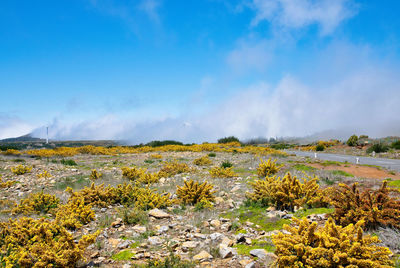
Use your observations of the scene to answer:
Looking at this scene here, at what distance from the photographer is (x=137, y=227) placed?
17.7ft

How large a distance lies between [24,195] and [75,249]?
715 centimetres

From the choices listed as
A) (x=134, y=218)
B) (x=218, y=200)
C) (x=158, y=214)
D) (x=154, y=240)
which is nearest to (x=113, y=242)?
(x=154, y=240)

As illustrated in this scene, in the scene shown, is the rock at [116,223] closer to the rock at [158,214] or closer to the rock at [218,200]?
the rock at [158,214]

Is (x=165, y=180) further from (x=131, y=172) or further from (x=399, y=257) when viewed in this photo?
(x=399, y=257)

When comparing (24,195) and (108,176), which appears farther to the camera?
(108,176)

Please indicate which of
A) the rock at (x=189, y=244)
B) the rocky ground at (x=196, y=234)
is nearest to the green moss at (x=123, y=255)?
the rocky ground at (x=196, y=234)

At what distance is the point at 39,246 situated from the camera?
12.3 ft

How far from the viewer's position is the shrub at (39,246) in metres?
3.57

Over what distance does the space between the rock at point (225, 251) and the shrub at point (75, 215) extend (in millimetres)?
3157

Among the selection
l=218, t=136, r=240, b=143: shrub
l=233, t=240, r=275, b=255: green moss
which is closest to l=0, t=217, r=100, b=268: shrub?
l=233, t=240, r=275, b=255: green moss

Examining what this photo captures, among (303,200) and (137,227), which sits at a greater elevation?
(303,200)

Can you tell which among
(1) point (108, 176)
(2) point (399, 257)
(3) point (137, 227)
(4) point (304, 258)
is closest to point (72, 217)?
(3) point (137, 227)

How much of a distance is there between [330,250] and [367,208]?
2.06m

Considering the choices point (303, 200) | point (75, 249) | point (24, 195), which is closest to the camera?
point (75, 249)
